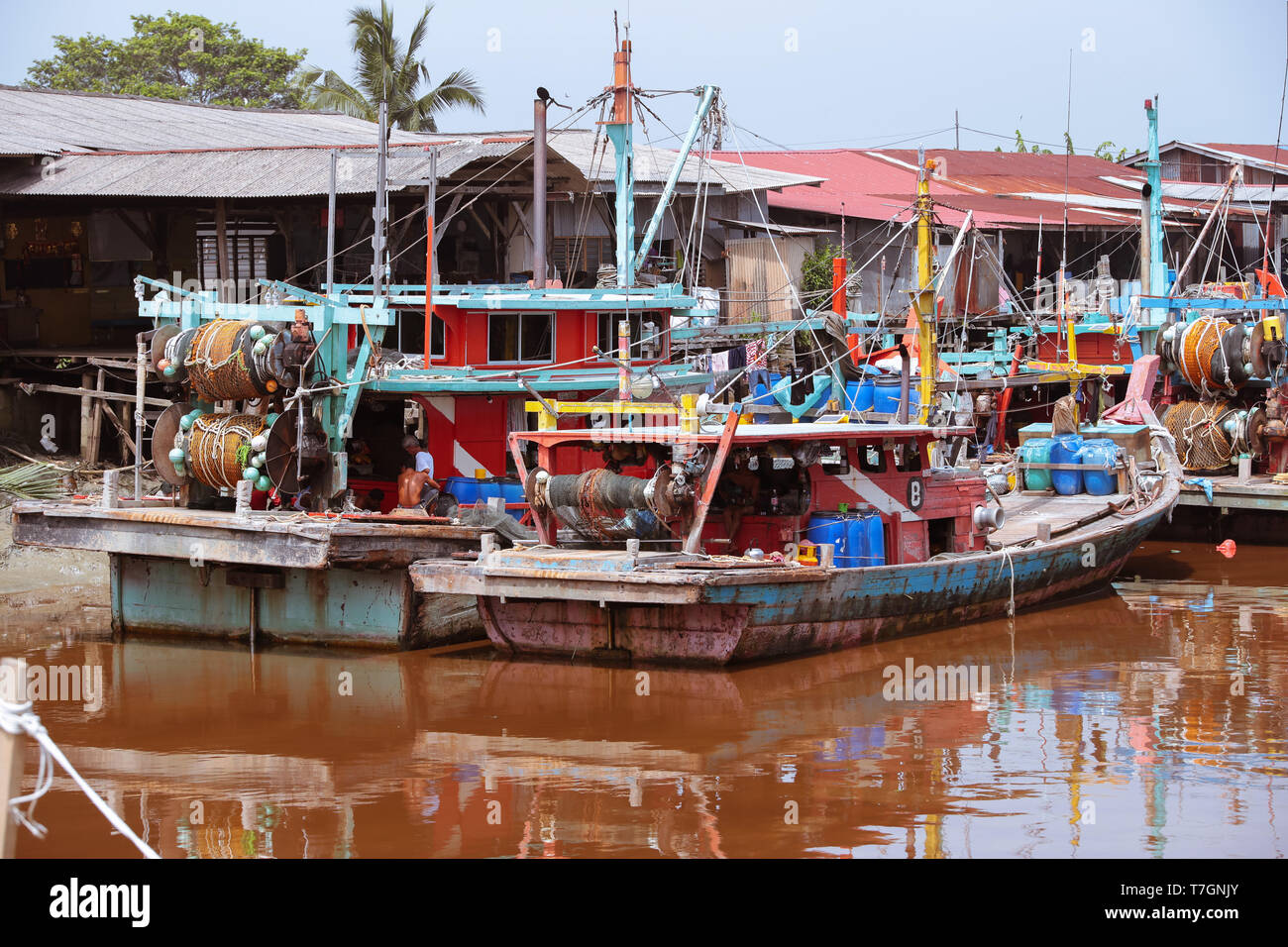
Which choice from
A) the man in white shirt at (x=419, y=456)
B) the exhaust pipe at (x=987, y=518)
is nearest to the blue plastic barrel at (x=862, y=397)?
Result: the exhaust pipe at (x=987, y=518)

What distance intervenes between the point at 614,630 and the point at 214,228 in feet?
45.3

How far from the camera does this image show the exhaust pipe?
53.7ft

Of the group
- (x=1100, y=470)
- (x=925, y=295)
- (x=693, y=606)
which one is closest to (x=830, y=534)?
(x=693, y=606)

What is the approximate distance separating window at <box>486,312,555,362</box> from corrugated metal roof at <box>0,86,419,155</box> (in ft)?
32.4

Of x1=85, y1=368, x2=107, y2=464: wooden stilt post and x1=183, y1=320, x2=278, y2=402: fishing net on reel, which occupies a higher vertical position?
x1=183, y1=320, x2=278, y2=402: fishing net on reel

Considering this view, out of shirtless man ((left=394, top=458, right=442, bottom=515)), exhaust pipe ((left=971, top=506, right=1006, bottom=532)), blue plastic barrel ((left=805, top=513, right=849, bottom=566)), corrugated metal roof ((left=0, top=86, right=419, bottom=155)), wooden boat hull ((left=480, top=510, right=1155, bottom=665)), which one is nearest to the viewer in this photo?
wooden boat hull ((left=480, top=510, right=1155, bottom=665))

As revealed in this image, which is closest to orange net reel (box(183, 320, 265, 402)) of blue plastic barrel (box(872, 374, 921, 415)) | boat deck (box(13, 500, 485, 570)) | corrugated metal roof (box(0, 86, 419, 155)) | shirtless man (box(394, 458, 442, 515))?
boat deck (box(13, 500, 485, 570))

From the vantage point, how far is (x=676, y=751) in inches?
461

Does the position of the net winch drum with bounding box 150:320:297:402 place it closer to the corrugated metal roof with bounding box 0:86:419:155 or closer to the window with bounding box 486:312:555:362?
the window with bounding box 486:312:555:362

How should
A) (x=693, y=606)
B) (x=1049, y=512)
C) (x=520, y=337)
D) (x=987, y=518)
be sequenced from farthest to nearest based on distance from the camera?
(x=1049, y=512) < (x=520, y=337) < (x=987, y=518) < (x=693, y=606)

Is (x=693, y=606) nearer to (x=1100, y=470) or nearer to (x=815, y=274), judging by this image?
(x=1100, y=470)

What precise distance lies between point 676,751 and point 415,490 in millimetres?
4895
